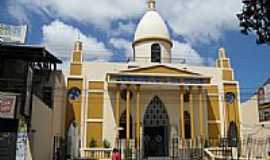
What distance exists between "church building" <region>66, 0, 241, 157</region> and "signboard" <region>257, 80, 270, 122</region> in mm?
1866

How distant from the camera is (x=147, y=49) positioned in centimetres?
3259

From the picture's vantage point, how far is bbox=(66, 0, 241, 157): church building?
1108 inches

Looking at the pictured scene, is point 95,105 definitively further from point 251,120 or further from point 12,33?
point 251,120

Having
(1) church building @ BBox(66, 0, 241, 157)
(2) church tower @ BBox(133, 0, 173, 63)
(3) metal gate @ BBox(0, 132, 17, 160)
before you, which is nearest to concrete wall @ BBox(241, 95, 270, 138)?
(1) church building @ BBox(66, 0, 241, 157)

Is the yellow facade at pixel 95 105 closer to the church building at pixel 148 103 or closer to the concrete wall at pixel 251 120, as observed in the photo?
the church building at pixel 148 103

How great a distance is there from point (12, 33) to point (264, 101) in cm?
1853

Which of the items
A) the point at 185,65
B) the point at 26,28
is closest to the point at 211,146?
the point at 185,65

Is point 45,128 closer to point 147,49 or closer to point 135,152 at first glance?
point 135,152

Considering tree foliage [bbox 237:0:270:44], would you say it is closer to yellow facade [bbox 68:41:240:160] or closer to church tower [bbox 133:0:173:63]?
yellow facade [bbox 68:41:240:160]

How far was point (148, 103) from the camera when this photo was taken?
97.8 ft

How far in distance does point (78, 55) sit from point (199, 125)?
10.7 meters

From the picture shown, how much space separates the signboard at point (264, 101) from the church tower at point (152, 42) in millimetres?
7950

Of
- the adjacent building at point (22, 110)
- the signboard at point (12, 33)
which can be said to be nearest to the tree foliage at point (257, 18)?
the adjacent building at point (22, 110)

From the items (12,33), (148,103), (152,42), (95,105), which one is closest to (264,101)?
(148,103)
